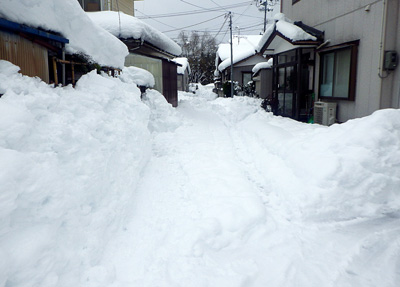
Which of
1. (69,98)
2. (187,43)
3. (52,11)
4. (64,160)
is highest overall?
(187,43)

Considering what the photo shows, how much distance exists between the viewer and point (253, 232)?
11.7ft

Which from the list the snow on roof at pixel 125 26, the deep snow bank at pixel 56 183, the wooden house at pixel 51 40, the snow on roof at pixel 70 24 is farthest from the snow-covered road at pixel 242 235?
the snow on roof at pixel 125 26

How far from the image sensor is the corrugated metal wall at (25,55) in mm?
3312

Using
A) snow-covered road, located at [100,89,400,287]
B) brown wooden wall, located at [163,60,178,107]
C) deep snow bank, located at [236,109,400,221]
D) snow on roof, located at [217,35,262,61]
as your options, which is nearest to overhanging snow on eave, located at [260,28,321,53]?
brown wooden wall, located at [163,60,178,107]

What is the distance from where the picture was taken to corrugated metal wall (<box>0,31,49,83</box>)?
3.31 m

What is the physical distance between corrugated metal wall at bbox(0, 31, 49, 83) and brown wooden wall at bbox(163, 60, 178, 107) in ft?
27.5

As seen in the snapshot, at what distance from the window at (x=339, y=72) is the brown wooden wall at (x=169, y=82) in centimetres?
621

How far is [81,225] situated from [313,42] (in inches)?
366

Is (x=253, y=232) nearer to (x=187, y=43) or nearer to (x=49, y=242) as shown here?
(x=49, y=242)

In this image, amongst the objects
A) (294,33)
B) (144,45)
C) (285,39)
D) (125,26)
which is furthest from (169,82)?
(294,33)

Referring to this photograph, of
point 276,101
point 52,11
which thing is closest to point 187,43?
point 276,101

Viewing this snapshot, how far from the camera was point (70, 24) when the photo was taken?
458 centimetres

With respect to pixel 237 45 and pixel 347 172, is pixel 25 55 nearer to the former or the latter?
pixel 347 172

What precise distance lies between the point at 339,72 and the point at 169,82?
7165 mm
